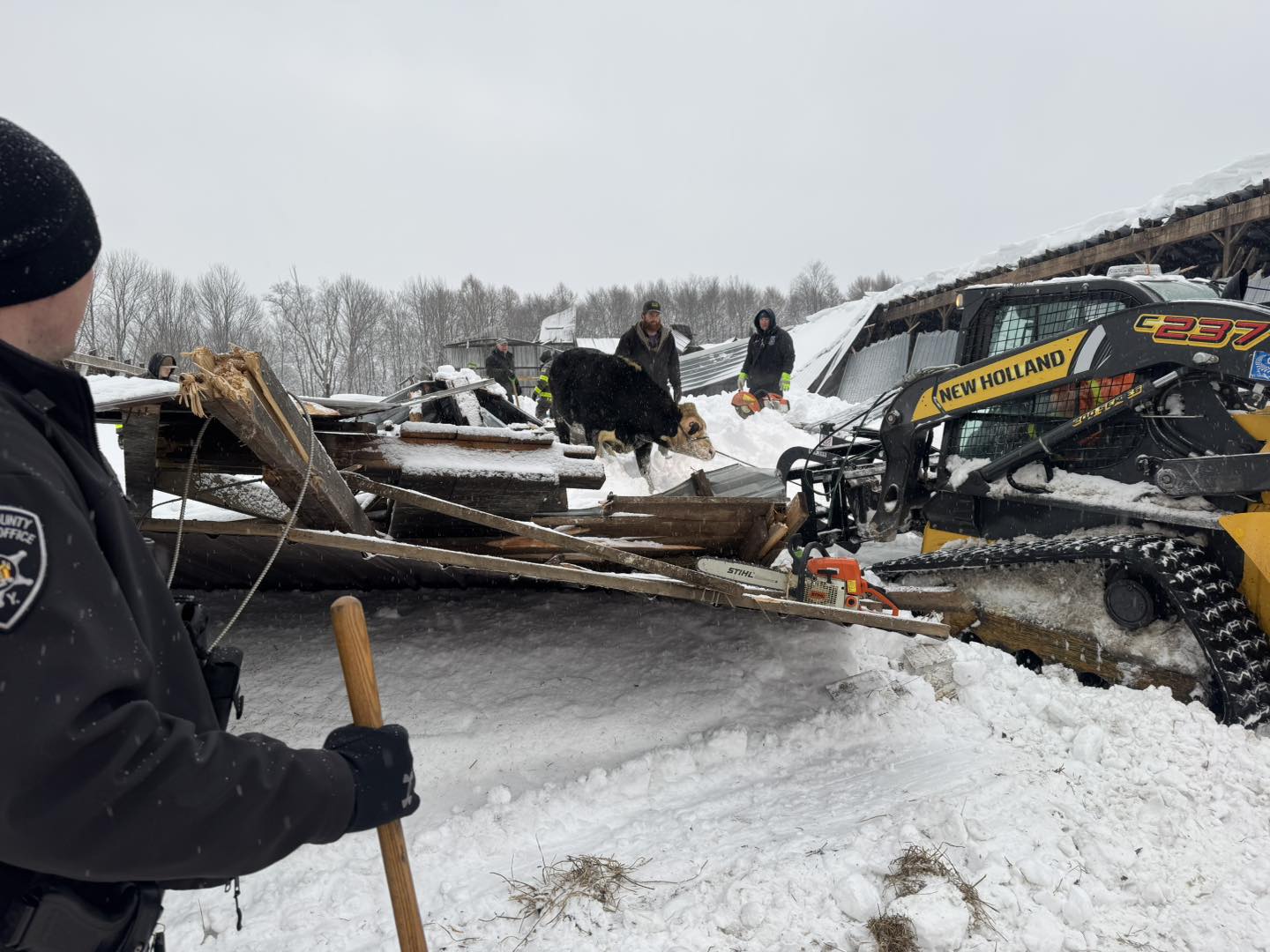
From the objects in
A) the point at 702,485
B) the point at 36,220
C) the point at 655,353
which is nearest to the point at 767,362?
the point at 655,353

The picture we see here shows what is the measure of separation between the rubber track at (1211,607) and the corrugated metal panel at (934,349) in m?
12.5

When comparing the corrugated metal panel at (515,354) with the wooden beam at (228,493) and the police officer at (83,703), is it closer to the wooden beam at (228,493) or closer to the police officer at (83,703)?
the wooden beam at (228,493)

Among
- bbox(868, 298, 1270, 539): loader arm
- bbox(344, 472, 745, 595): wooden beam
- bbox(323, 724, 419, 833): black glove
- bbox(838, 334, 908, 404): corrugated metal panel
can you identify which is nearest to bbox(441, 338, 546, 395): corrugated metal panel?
bbox(838, 334, 908, 404): corrugated metal panel

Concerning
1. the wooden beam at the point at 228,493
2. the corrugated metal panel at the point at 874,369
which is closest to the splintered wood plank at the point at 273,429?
the wooden beam at the point at 228,493

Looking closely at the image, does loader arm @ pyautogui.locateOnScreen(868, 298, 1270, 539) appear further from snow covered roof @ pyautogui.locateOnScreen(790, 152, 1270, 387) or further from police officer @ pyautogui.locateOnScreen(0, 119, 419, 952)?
police officer @ pyautogui.locateOnScreen(0, 119, 419, 952)

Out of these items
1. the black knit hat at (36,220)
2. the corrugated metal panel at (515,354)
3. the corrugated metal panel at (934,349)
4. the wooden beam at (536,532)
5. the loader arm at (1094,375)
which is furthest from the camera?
the corrugated metal panel at (515,354)

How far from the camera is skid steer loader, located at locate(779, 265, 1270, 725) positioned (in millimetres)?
4020

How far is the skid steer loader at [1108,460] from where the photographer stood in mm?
4020

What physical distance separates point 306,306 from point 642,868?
56011 millimetres

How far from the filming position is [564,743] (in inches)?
133

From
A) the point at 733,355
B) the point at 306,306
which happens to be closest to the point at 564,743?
the point at 733,355

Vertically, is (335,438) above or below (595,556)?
above

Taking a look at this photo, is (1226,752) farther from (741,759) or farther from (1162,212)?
(1162,212)

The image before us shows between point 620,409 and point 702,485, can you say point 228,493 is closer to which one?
point 702,485
